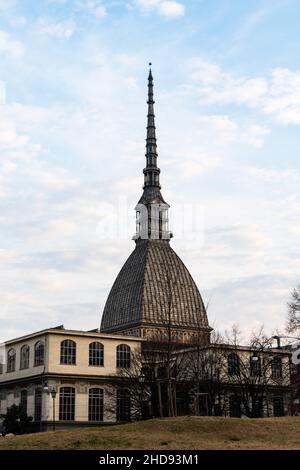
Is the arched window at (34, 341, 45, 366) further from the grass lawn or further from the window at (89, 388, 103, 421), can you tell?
the grass lawn

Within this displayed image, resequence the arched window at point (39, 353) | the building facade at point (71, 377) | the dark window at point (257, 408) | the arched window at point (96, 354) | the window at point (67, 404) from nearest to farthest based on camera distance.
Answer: the dark window at point (257, 408) < the window at point (67, 404) < the building facade at point (71, 377) < the arched window at point (39, 353) < the arched window at point (96, 354)

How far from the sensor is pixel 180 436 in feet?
151

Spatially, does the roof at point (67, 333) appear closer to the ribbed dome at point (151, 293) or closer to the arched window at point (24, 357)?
the arched window at point (24, 357)

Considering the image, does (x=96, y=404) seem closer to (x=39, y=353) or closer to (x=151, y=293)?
(x=39, y=353)

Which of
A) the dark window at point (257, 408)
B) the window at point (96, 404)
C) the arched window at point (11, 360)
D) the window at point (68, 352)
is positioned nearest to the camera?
the dark window at point (257, 408)

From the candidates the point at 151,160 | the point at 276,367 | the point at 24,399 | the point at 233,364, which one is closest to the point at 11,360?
the point at 24,399

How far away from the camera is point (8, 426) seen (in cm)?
9450

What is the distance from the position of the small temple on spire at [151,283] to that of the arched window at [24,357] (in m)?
38.5

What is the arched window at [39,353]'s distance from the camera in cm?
10094

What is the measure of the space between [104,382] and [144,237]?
67.2 m

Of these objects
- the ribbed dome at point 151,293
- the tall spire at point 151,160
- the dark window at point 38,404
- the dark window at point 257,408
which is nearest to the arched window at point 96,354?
the dark window at point 38,404

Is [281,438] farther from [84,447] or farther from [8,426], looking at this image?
[8,426]

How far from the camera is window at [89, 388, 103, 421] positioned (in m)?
100
